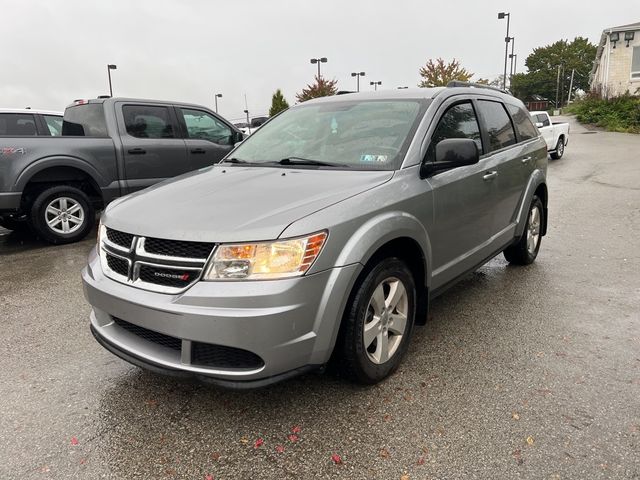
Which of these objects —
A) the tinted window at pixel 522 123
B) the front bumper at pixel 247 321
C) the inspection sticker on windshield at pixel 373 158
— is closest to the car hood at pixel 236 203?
the inspection sticker on windshield at pixel 373 158

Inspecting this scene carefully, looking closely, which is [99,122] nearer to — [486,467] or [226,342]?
[226,342]

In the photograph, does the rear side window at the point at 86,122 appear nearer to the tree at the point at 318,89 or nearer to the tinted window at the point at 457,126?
the tinted window at the point at 457,126

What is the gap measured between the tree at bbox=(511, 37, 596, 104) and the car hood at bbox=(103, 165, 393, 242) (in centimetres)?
8383

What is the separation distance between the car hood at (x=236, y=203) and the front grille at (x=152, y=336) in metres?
0.51

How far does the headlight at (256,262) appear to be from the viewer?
7.65ft

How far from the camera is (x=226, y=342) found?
2293 millimetres

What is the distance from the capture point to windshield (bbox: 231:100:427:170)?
326 cm

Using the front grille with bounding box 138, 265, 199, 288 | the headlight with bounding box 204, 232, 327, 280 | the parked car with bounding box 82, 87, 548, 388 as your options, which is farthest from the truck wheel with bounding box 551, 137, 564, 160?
the front grille with bounding box 138, 265, 199, 288

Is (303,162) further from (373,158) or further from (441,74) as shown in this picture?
(441,74)

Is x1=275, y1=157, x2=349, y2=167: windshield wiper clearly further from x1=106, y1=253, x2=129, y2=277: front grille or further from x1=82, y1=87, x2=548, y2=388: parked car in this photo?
x1=106, y1=253, x2=129, y2=277: front grille

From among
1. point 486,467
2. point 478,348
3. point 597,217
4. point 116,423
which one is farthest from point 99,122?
point 597,217

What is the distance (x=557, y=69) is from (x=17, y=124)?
283 ft

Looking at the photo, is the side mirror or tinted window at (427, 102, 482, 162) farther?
tinted window at (427, 102, 482, 162)

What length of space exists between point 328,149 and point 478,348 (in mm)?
1711
